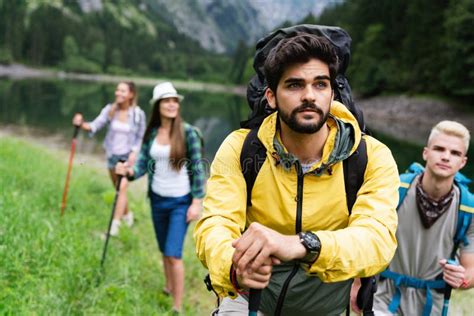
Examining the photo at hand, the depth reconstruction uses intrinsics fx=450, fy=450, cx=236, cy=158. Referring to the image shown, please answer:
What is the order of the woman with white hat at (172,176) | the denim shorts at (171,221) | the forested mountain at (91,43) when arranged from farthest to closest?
1. the forested mountain at (91,43)
2. the woman with white hat at (172,176)
3. the denim shorts at (171,221)

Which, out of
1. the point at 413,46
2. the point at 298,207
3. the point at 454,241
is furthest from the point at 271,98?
the point at 413,46

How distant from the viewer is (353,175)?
218cm

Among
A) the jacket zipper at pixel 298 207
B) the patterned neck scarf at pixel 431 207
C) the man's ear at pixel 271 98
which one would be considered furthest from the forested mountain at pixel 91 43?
the jacket zipper at pixel 298 207

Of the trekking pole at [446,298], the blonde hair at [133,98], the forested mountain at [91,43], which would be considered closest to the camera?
the trekking pole at [446,298]

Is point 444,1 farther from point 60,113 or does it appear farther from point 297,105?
point 297,105

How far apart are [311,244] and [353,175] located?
0.52 meters

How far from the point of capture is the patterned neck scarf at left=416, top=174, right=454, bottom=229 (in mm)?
3338

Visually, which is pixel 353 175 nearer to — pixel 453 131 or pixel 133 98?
pixel 453 131

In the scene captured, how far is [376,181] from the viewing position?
2.14 m

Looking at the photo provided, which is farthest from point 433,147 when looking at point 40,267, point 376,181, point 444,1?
point 444,1

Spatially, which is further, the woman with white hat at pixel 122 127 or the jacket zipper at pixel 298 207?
the woman with white hat at pixel 122 127

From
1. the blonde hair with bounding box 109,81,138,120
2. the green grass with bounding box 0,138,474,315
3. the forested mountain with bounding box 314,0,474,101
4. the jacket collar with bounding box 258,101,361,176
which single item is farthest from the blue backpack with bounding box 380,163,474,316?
the forested mountain with bounding box 314,0,474,101

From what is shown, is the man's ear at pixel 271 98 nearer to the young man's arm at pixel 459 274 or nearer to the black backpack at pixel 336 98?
the black backpack at pixel 336 98

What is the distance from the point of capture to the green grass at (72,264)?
4.13 m
